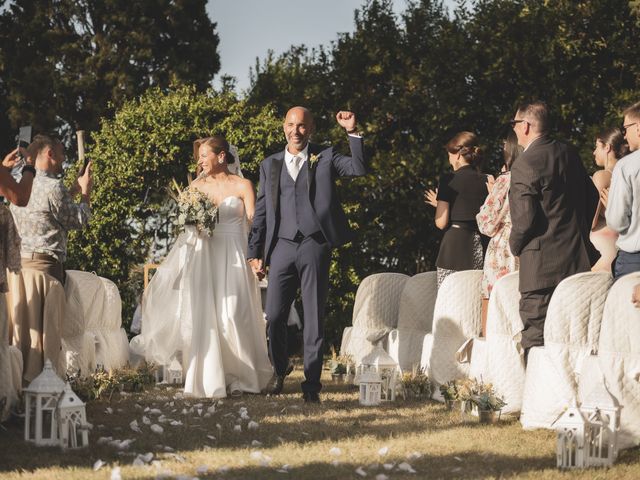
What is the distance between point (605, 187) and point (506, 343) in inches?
54.4

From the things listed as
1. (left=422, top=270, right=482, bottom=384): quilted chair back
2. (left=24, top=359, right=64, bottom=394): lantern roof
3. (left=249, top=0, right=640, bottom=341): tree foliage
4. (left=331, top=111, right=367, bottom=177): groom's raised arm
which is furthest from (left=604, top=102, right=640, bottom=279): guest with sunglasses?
(left=249, top=0, right=640, bottom=341): tree foliage

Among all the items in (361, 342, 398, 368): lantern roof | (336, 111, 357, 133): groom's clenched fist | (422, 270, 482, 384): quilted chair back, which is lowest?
(361, 342, 398, 368): lantern roof

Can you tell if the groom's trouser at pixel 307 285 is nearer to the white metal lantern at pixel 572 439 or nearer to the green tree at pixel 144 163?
the white metal lantern at pixel 572 439

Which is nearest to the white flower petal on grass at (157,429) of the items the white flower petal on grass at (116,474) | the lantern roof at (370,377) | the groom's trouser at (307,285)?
the white flower petal on grass at (116,474)

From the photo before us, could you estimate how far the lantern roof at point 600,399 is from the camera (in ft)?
16.3

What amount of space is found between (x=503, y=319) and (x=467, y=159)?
7.22 ft

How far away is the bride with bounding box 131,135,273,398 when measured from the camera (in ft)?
25.9

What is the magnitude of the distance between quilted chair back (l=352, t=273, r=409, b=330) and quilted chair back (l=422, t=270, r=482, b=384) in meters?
1.34

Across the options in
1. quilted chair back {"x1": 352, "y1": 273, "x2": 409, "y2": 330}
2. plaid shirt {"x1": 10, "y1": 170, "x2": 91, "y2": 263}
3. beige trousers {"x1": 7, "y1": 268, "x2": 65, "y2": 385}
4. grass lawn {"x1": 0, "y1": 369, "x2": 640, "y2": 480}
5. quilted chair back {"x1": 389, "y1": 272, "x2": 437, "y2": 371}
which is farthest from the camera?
quilted chair back {"x1": 352, "y1": 273, "x2": 409, "y2": 330}

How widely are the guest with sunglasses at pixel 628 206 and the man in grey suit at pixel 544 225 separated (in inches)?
22.2

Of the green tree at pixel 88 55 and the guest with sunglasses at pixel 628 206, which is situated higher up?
the green tree at pixel 88 55

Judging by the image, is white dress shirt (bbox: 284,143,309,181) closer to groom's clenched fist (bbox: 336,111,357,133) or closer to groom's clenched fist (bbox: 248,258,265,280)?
groom's clenched fist (bbox: 336,111,357,133)

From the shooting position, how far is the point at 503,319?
6.69m

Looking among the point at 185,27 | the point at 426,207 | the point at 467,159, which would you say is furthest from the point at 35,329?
the point at 185,27
